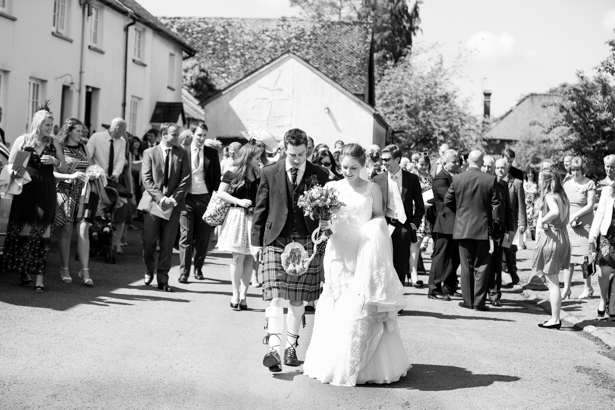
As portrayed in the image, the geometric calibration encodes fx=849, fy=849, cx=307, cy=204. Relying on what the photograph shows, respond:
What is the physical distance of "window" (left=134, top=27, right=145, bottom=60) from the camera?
3009 centimetres

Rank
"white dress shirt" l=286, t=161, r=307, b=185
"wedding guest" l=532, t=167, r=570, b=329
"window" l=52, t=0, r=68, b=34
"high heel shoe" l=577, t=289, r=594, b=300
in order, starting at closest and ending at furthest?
"white dress shirt" l=286, t=161, r=307, b=185, "wedding guest" l=532, t=167, r=570, b=329, "high heel shoe" l=577, t=289, r=594, b=300, "window" l=52, t=0, r=68, b=34

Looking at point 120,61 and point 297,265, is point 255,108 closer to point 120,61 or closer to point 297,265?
point 120,61

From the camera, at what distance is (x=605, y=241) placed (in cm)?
1123

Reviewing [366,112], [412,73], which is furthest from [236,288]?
[412,73]

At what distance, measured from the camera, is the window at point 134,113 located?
3020 centimetres

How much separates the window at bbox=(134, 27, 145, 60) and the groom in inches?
924

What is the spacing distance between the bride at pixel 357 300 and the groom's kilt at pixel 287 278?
0.23m

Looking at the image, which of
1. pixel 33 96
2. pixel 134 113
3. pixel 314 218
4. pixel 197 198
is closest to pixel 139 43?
pixel 134 113

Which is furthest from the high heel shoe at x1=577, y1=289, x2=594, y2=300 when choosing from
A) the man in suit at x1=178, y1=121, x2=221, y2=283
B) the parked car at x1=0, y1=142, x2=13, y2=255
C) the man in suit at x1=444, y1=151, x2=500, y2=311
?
the parked car at x1=0, y1=142, x2=13, y2=255

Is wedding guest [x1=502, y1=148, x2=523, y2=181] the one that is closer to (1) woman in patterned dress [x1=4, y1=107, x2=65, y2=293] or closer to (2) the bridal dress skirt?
(1) woman in patterned dress [x1=4, y1=107, x2=65, y2=293]

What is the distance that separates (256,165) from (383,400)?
187 inches

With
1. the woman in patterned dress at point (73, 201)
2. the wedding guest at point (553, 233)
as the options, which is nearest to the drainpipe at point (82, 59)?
the woman in patterned dress at point (73, 201)

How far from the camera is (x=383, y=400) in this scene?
6.67 meters

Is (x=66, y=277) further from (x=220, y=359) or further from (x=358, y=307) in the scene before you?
(x=358, y=307)
